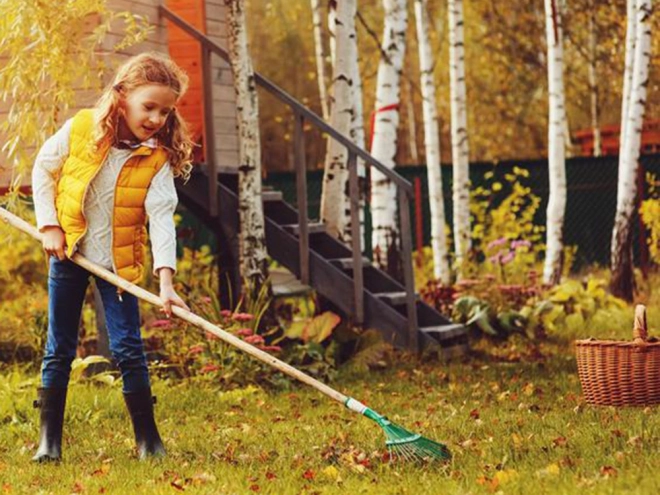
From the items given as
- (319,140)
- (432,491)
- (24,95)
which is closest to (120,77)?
(432,491)

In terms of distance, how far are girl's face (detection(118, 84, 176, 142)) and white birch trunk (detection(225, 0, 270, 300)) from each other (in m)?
3.27

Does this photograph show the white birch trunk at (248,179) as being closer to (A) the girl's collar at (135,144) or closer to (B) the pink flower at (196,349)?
(B) the pink flower at (196,349)

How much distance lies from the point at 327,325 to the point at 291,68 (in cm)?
2203

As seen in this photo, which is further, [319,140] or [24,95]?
[319,140]

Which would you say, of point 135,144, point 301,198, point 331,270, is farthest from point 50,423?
point 331,270

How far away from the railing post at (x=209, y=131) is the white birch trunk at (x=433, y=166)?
11.5ft

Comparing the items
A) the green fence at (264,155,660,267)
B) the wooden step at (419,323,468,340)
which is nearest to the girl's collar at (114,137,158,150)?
the wooden step at (419,323,468,340)

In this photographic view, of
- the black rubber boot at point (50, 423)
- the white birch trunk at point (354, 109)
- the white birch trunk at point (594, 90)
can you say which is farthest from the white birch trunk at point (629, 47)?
the black rubber boot at point (50, 423)

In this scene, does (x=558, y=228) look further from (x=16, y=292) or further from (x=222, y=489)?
(x=222, y=489)

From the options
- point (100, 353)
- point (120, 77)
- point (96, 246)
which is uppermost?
point (120, 77)

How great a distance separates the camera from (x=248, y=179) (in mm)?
8727

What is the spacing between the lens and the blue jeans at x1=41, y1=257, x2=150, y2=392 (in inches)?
216

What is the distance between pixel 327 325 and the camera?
8.75 m

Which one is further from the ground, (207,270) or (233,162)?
(233,162)
